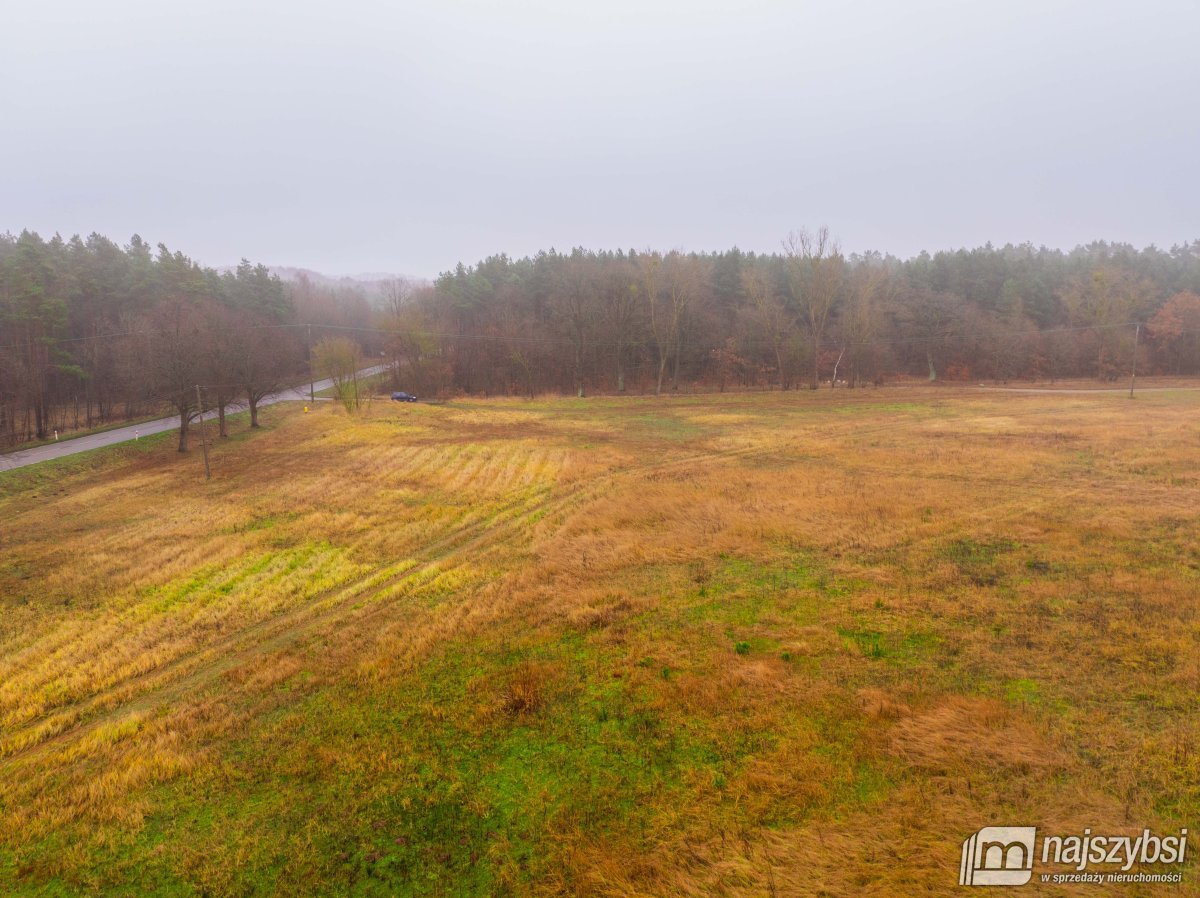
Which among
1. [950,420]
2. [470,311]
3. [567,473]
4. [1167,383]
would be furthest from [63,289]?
[1167,383]

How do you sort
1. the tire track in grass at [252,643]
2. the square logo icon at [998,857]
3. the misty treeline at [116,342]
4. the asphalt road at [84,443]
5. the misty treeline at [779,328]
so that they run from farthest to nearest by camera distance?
1. the misty treeline at [779,328]
2. the misty treeline at [116,342]
3. the asphalt road at [84,443]
4. the tire track in grass at [252,643]
5. the square logo icon at [998,857]

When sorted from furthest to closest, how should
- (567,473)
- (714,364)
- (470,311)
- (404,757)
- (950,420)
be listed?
(470,311)
(714,364)
(950,420)
(567,473)
(404,757)

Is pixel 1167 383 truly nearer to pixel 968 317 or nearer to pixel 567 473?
pixel 968 317

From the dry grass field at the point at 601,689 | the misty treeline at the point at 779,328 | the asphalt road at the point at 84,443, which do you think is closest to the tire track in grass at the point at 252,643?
the dry grass field at the point at 601,689

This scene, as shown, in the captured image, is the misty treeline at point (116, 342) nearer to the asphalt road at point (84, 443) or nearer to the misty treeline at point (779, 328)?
the asphalt road at point (84, 443)

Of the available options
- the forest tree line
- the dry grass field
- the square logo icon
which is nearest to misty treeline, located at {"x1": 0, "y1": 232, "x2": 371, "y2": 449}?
the forest tree line

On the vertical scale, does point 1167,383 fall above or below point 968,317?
below

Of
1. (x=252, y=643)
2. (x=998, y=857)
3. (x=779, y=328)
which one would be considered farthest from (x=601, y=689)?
(x=779, y=328)
